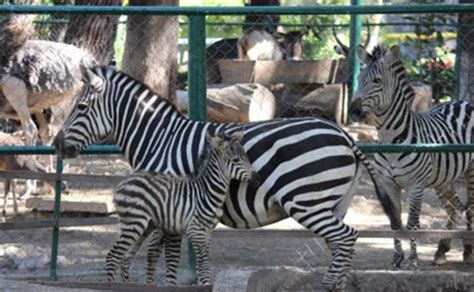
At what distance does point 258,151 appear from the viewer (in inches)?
254

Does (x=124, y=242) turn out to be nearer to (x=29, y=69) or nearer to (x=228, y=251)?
(x=228, y=251)

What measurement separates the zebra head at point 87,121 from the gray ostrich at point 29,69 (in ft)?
15.2

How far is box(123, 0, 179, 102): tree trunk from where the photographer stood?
12.6 metres

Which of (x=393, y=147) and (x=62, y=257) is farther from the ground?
(x=393, y=147)

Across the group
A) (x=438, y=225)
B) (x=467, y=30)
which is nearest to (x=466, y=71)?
(x=467, y=30)

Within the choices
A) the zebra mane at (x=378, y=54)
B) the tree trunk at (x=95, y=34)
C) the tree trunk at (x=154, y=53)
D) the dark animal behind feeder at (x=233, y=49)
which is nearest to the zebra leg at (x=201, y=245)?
the zebra mane at (x=378, y=54)

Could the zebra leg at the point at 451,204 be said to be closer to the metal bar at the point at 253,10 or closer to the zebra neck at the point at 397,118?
the zebra neck at the point at 397,118

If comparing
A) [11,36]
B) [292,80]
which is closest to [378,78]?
[11,36]

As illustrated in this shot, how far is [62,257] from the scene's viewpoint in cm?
870

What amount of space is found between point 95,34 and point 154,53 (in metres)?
0.87

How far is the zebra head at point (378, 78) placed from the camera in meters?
8.30

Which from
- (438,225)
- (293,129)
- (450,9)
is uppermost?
(450,9)

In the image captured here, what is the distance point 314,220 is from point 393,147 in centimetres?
100

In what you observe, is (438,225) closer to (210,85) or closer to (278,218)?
(278,218)
